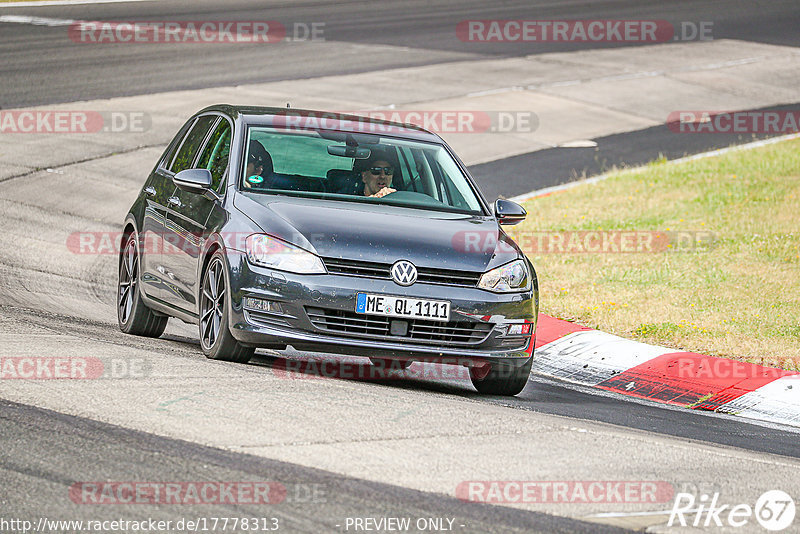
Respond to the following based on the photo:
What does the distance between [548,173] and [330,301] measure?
11753 millimetres

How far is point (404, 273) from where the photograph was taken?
7797 mm

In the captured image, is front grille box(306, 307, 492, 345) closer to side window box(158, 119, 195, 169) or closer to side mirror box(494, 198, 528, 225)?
side mirror box(494, 198, 528, 225)

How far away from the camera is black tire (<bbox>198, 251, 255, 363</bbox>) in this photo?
8031 millimetres

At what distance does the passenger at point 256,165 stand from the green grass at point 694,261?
143 inches

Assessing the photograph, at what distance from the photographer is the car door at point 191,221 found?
28.3ft

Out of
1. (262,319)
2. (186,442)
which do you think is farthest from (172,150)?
(186,442)

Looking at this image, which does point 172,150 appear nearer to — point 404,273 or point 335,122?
point 335,122

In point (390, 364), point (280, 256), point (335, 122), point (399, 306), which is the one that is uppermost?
point (335, 122)

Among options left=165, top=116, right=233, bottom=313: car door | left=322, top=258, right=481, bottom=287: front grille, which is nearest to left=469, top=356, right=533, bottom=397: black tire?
left=322, top=258, right=481, bottom=287: front grille

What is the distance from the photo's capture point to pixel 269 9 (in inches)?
1325

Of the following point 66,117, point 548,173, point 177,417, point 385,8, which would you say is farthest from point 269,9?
point 177,417

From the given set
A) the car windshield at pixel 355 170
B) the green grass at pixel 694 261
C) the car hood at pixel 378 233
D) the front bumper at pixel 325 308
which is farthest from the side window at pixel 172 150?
the green grass at pixel 694 261

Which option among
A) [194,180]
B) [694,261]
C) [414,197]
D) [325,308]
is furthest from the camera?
[694,261]

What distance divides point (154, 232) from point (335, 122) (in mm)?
1556
